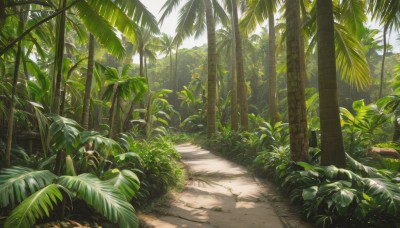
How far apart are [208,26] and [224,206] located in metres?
8.94

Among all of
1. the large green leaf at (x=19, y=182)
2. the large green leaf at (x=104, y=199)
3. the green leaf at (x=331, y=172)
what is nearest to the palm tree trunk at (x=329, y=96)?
the green leaf at (x=331, y=172)

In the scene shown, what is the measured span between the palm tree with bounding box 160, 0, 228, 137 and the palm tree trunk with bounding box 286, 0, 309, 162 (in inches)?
245

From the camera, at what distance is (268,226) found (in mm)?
4363

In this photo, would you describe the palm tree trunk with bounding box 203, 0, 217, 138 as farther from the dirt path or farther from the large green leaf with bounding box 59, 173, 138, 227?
the large green leaf with bounding box 59, 173, 138, 227

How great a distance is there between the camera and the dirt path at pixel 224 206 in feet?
14.8

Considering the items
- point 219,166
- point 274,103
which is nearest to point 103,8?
point 219,166

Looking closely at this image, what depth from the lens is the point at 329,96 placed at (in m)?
4.96

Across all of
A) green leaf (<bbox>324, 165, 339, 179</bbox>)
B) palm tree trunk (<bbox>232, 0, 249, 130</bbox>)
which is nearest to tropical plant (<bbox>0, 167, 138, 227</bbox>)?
green leaf (<bbox>324, 165, 339, 179</bbox>)

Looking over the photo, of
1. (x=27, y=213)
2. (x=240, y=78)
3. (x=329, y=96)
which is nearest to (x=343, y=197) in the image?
(x=329, y=96)

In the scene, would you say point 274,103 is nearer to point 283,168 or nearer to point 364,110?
point 364,110

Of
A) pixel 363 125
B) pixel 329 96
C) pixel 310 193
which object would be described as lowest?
pixel 310 193

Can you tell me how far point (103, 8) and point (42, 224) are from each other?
3.35 meters

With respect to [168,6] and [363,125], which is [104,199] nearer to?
[363,125]

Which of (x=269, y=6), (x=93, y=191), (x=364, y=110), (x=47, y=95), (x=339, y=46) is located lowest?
(x=93, y=191)
